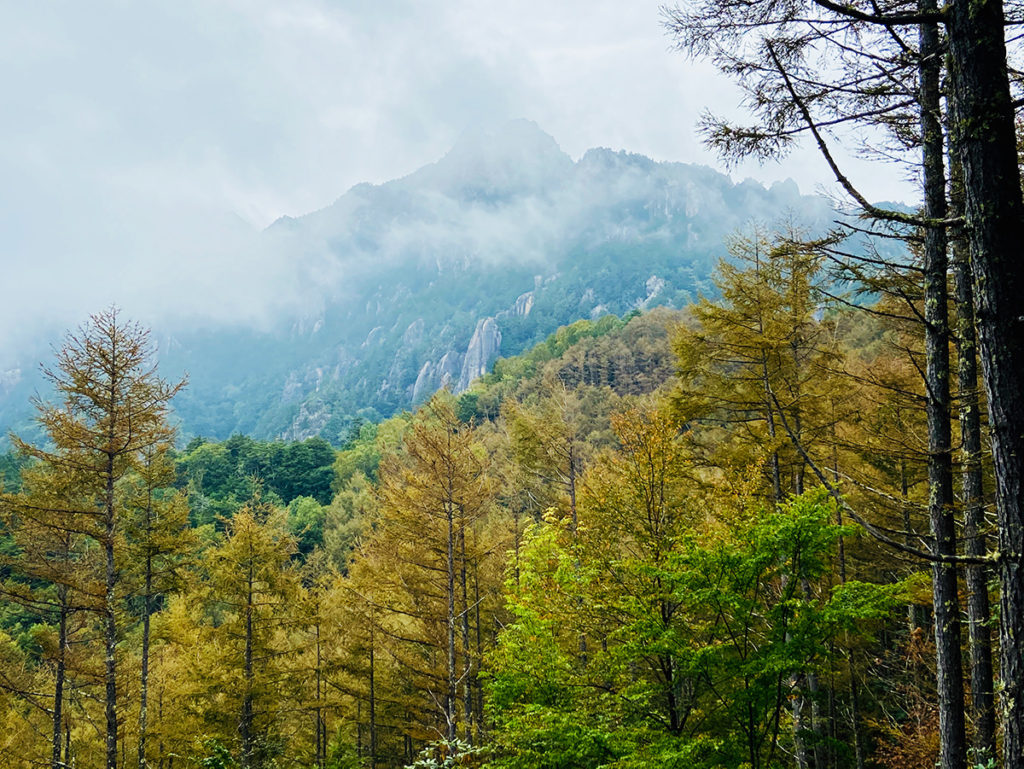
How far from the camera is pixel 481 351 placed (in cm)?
15125

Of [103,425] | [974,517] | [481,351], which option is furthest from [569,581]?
[481,351]

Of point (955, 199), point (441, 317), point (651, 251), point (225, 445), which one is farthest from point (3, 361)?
point (955, 199)

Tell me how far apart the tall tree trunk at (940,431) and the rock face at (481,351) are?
141518 millimetres

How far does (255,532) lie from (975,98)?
57.7 ft

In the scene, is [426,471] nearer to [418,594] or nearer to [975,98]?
[418,594]

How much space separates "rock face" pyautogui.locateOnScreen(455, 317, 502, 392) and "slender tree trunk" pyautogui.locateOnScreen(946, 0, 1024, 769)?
144 meters

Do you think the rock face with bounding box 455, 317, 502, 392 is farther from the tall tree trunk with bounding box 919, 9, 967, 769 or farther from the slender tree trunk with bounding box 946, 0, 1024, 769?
the slender tree trunk with bounding box 946, 0, 1024, 769

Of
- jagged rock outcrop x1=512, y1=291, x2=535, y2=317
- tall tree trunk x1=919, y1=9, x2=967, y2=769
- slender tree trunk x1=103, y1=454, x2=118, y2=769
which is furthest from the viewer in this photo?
jagged rock outcrop x1=512, y1=291, x2=535, y2=317

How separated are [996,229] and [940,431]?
11.9 feet

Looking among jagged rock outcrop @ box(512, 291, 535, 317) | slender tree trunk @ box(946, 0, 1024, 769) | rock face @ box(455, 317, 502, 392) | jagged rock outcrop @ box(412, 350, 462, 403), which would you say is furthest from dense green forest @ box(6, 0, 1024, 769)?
jagged rock outcrop @ box(512, 291, 535, 317)

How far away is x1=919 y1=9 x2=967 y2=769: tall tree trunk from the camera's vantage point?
5.03 metres

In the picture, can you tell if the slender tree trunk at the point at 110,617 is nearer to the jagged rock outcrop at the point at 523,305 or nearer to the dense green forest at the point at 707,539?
the dense green forest at the point at 707,539

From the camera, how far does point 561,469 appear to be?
614 inches

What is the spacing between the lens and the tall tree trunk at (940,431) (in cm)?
503
